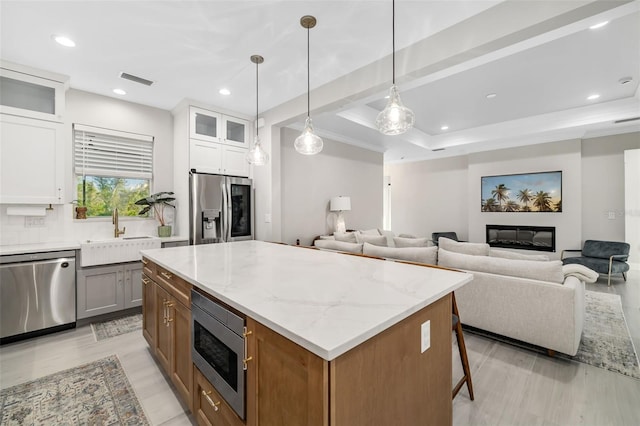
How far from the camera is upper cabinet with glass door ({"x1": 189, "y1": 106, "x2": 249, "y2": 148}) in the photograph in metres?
3.84

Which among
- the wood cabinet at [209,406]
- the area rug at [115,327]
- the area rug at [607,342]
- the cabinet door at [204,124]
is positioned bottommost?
the area rug at [115,327]

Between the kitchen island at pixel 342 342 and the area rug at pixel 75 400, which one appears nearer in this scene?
the kitchen island at pixel 342 342

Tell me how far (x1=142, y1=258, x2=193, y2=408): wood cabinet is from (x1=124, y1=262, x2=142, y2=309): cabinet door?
49.3 inches

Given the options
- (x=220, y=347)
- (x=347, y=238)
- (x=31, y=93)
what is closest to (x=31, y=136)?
(x=31, y=93)

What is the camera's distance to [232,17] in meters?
2.22

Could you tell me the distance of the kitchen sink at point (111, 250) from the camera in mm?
3010

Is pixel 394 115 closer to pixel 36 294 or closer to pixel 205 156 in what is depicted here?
pixel 205 156

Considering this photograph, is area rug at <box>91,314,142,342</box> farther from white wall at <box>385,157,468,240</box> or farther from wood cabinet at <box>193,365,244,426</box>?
white wall at <box>385,157,468,240</box>

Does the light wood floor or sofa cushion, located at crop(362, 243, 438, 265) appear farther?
sofa cushion, located at crop(362, 243, 438, 265)

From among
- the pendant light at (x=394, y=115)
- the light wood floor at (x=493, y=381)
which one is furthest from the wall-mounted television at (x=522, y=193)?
the pendant light at (x=394, y=115)

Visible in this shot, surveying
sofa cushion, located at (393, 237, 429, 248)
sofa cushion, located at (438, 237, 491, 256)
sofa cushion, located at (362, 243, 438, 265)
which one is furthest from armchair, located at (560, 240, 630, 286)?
sofa cushion, located at (362, 243, 438, 265)

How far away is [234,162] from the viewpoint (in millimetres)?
4258

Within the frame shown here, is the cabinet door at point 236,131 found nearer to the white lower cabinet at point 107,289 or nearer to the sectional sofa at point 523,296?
the white lower cabinet at point 107,289

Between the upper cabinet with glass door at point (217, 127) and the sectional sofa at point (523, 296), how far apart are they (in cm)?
337
